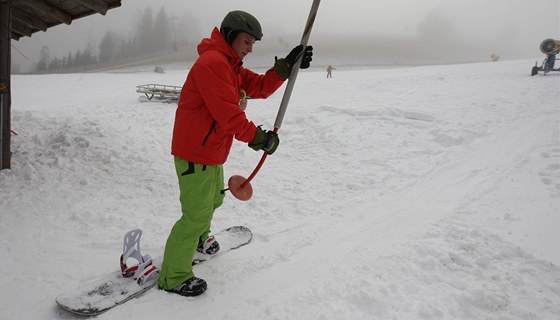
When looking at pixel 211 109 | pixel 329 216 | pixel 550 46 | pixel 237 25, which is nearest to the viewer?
pixel 211 109

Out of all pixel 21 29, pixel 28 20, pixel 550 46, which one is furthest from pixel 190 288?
pixel 550 46

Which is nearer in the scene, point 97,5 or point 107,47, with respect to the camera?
point 97,5

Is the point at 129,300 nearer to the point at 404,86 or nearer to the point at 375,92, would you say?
the point at 375,92

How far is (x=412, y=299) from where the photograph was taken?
2861 millimetres

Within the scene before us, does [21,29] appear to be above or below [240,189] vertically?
above

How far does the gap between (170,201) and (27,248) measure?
1784 mm

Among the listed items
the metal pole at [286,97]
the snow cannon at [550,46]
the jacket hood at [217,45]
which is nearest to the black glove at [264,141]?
the metal pole at [286,97]

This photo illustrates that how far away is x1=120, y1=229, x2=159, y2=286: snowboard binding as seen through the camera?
307 cm

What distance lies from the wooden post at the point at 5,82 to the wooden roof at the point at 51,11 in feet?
A: 0.89

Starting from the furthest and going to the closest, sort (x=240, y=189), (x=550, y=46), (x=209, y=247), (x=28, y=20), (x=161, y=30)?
1. (x=161, y=30)
2. (x=550, y=46)
3. (x=28, y=20)
4. (x=209, y=247)
5. (x=240, y=189)

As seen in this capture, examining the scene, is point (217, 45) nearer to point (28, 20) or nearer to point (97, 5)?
point (97, 5)

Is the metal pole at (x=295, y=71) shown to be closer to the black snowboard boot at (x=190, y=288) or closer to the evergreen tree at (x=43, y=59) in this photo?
the black snowboard boot at (x=190, y=288)

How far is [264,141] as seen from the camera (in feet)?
9.25

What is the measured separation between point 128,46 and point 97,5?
84467 mm
